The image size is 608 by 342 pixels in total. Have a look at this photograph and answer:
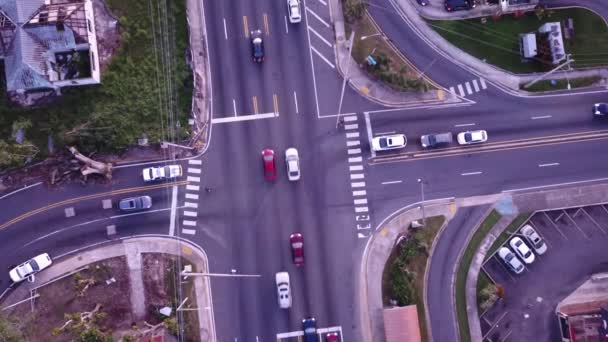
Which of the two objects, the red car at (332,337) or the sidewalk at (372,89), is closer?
the red car at (332,337)

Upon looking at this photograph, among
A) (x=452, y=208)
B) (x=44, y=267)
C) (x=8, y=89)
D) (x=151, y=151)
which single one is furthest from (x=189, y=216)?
(x=452, y=208)

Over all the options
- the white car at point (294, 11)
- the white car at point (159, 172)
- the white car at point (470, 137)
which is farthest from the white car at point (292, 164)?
the white car at point (470, 137)

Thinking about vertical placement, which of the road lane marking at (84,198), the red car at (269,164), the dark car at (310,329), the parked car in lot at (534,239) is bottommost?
the dark car at (310,329)

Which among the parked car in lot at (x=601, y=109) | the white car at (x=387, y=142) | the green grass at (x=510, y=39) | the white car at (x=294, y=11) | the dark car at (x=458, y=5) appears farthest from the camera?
the green grass at (x=510, y=39)

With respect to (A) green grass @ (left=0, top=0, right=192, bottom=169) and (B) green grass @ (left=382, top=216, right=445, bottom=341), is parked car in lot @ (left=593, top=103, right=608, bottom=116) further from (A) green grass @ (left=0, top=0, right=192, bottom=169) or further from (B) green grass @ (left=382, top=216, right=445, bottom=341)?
(A) green grass @ (left=0, top=0, right=192, bottom=169)

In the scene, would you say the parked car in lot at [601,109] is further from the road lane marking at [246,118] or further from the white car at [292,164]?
the road lane marking at [246,118]

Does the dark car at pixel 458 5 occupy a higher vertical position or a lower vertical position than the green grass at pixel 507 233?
higher

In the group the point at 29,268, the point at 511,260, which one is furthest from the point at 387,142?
the point at 29,268
